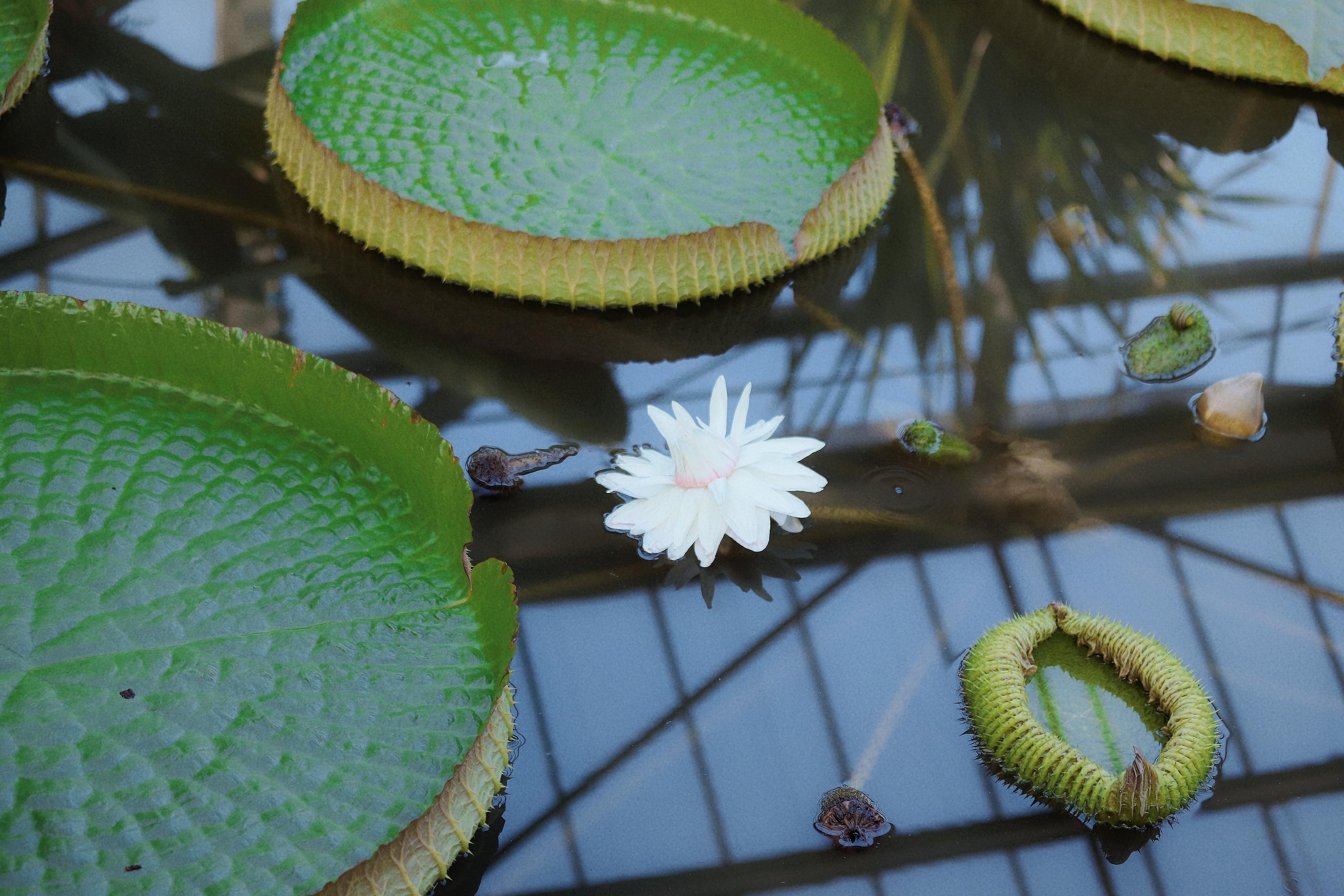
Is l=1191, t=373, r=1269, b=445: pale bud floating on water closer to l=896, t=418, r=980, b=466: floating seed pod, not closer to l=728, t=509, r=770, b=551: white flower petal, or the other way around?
l=896, t=418, r=980, b=466: floating seed pod

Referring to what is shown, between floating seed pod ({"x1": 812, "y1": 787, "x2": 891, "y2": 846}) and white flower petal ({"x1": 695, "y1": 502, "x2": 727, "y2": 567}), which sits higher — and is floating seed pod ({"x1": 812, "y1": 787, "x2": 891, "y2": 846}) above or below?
below

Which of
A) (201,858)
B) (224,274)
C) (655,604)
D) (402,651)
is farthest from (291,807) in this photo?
(224,274)

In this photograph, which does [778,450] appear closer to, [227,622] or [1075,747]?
[1075,747]

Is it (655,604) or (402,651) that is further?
(655,604)

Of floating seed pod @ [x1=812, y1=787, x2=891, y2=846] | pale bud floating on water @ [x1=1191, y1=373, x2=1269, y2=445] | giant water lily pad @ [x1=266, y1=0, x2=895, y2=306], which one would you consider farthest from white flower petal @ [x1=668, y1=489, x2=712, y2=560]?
pale bud floating on water @ [x1=1191, y1=373, x2=1269, y2=445]

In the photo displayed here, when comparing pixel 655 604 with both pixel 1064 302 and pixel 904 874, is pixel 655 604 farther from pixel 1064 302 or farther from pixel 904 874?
pixel 1064 302

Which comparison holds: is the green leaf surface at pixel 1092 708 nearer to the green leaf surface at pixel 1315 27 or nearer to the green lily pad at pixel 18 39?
the green leaf surface at pixel 1315 27

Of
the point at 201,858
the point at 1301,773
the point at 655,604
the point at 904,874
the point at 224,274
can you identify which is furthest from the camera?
the point at 224,274
